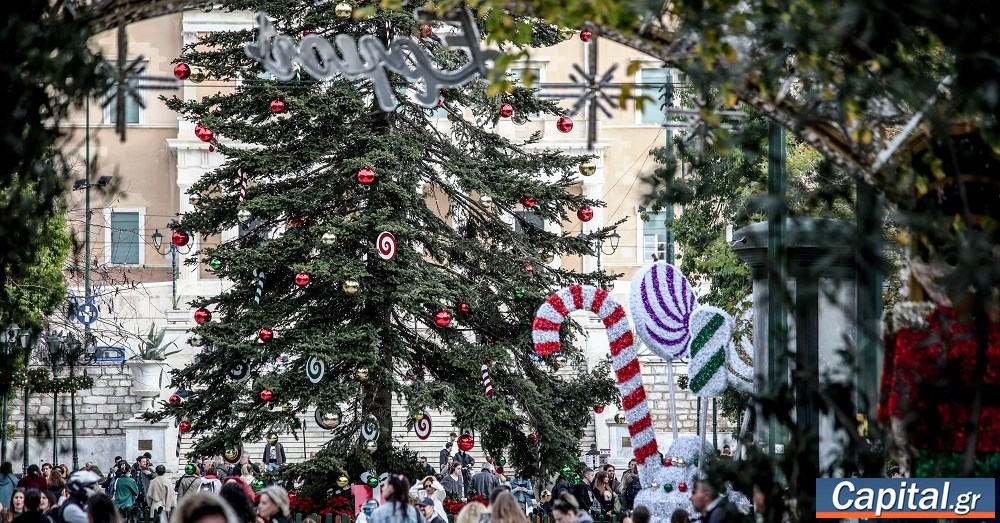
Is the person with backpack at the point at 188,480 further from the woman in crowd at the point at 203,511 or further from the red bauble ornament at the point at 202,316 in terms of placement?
the woman in crowd at the point at 203,511

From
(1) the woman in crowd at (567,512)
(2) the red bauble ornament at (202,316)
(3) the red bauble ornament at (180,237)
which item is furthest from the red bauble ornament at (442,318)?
(1) the woman in crowd at (567,512)

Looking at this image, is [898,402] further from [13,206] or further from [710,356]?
[710,356]

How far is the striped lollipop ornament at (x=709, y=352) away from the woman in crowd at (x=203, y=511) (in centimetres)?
857

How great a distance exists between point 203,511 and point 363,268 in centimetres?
1467

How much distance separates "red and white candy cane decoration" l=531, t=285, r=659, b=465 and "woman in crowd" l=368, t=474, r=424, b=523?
346cm

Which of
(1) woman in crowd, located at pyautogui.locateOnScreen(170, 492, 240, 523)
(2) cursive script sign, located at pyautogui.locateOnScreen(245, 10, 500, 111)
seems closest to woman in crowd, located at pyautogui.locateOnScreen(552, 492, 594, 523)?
(2) cursive script sign, located at pyautogui.locateOnScreen(245, 10, 500, 111)

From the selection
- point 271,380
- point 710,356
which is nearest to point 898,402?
point 710,356

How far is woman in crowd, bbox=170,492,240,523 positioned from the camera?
5.99 m

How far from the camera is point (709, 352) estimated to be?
14.2 metres

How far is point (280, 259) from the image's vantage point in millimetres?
21047

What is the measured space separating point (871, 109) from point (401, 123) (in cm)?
1538

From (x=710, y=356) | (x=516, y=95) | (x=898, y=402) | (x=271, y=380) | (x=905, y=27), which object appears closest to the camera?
(x=905, y=27)

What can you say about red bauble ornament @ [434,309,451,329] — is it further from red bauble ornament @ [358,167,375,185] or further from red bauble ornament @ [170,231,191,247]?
red bauble ornament @ [170,231,191,247]

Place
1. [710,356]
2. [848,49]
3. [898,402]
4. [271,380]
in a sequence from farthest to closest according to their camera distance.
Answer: [271,380] < [710,356] < [898,402] < [848,49]
